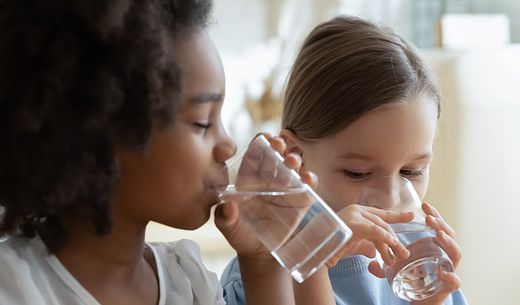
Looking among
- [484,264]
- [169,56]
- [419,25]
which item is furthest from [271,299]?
[419,25]

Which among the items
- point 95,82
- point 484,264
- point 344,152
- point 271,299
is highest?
point 95,82

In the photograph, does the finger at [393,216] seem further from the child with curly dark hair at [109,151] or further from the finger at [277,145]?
the finger at [277,145]

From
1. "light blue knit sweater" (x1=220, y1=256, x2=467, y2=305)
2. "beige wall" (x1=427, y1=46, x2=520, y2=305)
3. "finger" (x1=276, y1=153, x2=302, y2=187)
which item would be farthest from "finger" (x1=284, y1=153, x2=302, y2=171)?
"beige wall" (x1=427, y1=46, x2=520, y2=305)

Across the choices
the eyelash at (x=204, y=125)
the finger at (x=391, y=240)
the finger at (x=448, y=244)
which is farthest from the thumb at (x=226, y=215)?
the finger at (x=448, y=244)

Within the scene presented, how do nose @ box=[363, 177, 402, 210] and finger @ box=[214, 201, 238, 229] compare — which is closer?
finger @ box=[214, 201, 238, 229]

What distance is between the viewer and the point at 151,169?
3.51 feet

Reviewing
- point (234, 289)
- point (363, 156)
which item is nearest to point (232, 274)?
point (234, 289)

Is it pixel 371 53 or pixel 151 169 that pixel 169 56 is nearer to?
pixel 151 169

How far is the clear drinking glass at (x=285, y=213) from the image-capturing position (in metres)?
1.09

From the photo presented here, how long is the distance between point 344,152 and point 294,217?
1.26 feet

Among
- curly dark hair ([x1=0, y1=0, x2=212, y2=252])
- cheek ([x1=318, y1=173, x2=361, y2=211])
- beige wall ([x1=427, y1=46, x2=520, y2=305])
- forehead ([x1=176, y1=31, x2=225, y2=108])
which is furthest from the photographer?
beige wall ([x1=427, y1=46, x2=520, y2=305])

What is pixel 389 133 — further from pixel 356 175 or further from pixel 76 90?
pixel 76 90

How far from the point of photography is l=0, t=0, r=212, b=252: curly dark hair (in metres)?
0.95

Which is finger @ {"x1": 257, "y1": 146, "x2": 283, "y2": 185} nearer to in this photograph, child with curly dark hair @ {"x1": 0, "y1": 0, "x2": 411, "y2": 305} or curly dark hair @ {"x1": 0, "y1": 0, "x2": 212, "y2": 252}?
child with curly dark hair @ {"x1": 0, "y1": 0, "x2": 411, "y2": 305}
